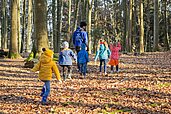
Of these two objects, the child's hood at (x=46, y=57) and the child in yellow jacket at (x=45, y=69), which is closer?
the child in yellow jacket at (x=45, y=69)

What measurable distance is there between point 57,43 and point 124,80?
24072 mm

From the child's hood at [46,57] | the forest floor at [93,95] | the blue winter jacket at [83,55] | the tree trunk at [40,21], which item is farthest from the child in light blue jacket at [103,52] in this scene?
the child's hood at [46,57]

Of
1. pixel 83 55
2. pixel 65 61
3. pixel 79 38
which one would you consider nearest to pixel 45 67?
pixel 65 61

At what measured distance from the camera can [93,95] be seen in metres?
9.86

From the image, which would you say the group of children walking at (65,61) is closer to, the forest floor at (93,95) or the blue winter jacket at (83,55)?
the blue winter jacket at (83,55)

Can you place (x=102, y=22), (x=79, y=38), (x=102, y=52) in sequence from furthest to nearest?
(x=102, y=22)
(x=102, y=52)
(x=79, y=38)

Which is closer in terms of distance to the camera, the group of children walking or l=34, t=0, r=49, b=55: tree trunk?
the group of children walking

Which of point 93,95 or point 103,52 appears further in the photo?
point 103,52

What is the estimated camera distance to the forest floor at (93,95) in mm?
8291

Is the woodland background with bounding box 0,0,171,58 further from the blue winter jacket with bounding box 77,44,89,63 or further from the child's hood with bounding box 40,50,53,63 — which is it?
the child's hood with bounding box 40,50,53,63

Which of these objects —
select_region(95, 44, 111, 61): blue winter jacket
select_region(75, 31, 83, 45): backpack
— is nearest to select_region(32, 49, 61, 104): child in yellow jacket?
select_region(75, 31, 83, 45): backpack

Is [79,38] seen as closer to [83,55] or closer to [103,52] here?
[83,55]

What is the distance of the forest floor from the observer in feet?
27.2

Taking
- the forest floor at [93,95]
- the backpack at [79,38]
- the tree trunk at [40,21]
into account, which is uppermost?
the tree trunk at [40,21]
